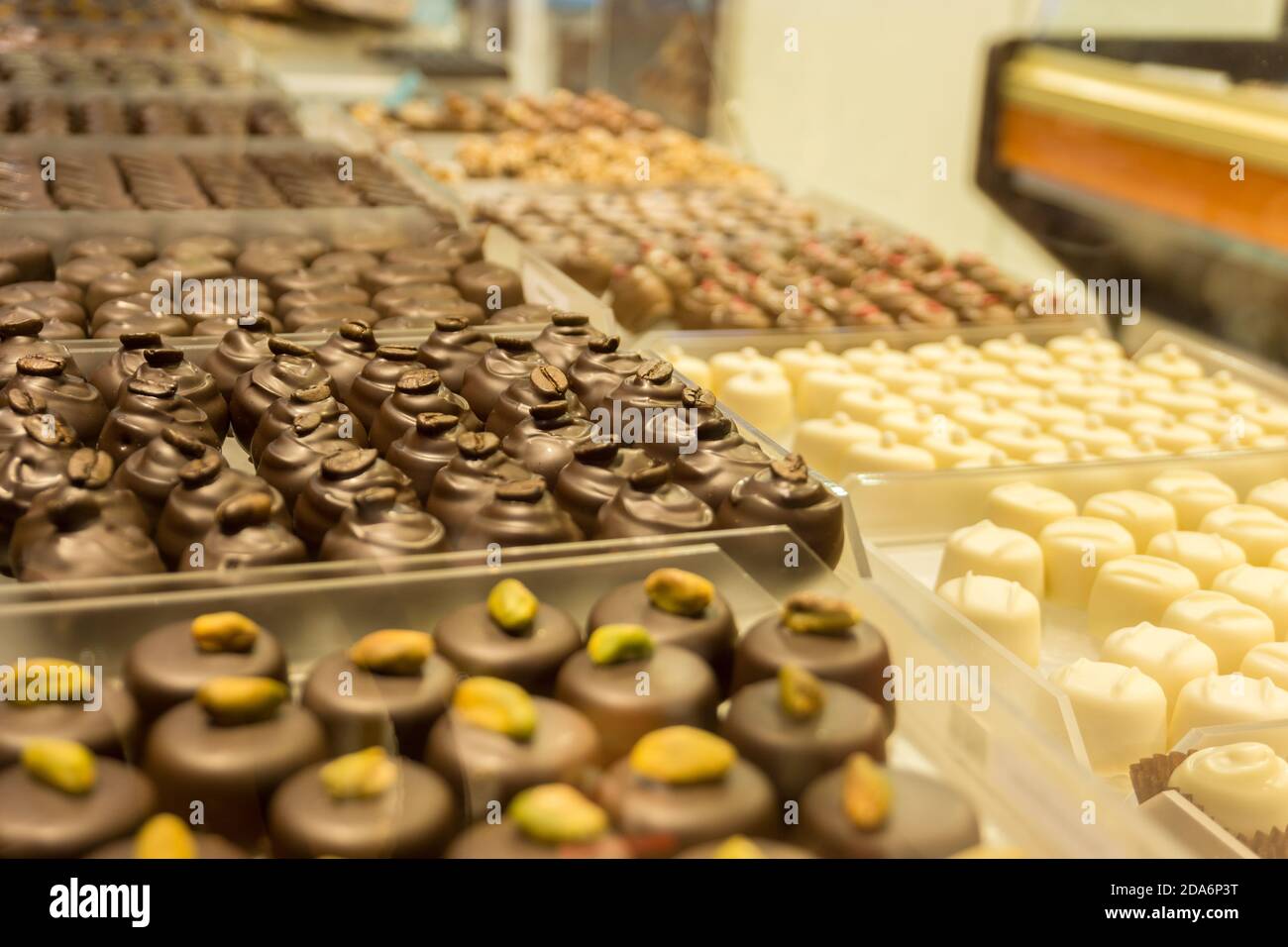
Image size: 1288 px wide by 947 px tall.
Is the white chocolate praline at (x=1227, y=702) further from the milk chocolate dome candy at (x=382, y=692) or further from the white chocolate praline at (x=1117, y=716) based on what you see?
the milk chocolate dome candy at (x=382, y=692)

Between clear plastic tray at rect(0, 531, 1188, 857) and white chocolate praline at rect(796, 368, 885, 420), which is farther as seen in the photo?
white chocolate praline at rect(796, 368, 885, 420)

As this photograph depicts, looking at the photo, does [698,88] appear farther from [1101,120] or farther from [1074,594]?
[1074,594]

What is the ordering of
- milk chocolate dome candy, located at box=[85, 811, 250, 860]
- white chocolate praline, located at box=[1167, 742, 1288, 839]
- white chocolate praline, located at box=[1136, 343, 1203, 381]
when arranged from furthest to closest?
white chocolate praline, located at box=[1136, 343, 1203, 381] → white chocolate praline, located at box=[1167, 742, 1288, 839] → milk chocolate dome candy, located at box=[85, 811, 250, 860]

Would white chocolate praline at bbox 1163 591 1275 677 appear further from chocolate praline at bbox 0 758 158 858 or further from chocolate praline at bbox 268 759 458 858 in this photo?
chocolate praline at bbox 0 758 158 858

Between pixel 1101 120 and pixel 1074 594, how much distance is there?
256 cm

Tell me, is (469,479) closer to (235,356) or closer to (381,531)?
(381,531)

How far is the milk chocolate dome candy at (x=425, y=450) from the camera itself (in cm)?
150

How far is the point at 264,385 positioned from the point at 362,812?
2.92 ft

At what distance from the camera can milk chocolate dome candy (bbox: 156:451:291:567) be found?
131 centimetres

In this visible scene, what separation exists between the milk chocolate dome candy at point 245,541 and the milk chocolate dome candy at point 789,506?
47cm

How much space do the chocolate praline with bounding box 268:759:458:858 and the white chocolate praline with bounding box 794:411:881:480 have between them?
139 centimetres

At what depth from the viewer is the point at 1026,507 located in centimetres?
196

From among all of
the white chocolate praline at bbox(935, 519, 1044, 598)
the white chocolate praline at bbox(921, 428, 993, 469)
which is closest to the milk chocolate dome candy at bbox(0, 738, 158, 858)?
the white chocolate praline at bbox(935, 519, 1044, 598)
